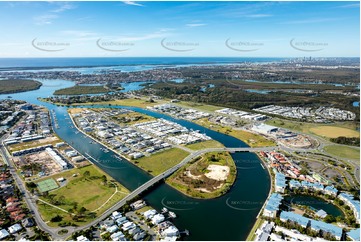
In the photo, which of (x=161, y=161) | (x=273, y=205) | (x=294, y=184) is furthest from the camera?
(x=161, y=161)

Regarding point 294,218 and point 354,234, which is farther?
point 294,218

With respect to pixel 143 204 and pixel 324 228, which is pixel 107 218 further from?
pixel 324 228

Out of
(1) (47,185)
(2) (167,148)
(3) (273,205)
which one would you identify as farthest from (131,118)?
(3) (273,205)

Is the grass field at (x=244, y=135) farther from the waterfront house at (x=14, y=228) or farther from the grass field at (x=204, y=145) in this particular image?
the waterfront house at (x=14, y=228)

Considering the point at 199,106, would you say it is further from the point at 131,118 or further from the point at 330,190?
the point at 330,190

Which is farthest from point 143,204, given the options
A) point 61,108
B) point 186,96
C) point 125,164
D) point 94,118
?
point 186,96

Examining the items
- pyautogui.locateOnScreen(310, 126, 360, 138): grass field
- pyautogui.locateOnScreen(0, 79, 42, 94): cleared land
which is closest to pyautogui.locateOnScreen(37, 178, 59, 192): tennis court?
pyautogui.locateOnScreen(310, 126, 360, 138): grass field
